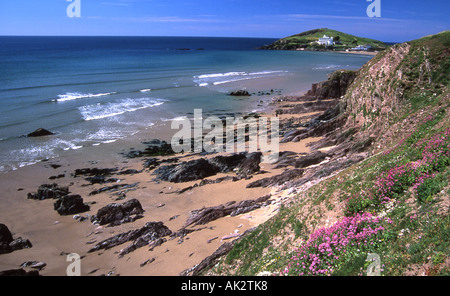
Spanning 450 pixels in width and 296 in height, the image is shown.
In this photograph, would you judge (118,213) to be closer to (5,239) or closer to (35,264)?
(35,264)

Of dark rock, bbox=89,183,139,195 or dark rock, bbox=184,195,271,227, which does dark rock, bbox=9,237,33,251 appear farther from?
dark rock, bbox=184,195,271,227

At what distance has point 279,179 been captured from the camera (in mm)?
20641

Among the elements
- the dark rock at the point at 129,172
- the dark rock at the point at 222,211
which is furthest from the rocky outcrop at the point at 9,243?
the dark rock at the point at 129,172

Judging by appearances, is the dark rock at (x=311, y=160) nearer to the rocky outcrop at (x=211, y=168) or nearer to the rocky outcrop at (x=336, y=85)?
the rocky outcrop at (x=211, y=168)

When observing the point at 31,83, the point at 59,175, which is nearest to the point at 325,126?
the point at 59,175

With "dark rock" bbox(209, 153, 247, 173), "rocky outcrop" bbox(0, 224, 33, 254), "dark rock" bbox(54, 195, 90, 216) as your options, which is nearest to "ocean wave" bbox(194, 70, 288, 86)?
"dark rock" bbox(209, 153, 247, 173)

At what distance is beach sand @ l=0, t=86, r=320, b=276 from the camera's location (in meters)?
14.7

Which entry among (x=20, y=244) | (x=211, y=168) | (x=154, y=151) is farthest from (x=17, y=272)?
(x=154, y=151)

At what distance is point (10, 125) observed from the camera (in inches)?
1556

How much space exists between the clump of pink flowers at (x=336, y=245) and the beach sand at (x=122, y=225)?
5840mm

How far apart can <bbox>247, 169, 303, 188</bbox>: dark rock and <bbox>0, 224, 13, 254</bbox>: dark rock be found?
13.9 m

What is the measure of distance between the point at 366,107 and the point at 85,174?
23.0m

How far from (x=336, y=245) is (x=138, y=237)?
11.1 m

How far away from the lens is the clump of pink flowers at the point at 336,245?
8445 mm
